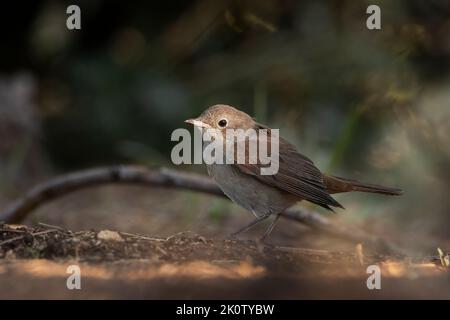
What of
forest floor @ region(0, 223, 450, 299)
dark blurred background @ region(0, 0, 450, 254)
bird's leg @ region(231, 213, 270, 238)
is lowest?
forest floor @ region(0, 223, 450, 299)

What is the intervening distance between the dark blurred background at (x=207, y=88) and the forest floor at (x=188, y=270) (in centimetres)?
337

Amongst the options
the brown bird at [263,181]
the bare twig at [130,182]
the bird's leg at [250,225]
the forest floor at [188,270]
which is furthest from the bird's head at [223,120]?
the forest floor at [188,270]

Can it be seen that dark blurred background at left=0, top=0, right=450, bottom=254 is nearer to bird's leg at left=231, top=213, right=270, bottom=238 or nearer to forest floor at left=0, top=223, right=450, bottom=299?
bird's leg at left=231, top=213, right=270, bottom=238

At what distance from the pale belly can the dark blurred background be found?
225cm

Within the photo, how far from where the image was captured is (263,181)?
14.6 feet

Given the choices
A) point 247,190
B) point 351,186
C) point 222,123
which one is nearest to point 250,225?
point 247,190

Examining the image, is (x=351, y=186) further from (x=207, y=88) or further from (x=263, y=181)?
(x=207, y=88)

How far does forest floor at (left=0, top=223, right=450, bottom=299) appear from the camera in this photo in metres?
2.74

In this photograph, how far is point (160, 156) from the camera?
7754 mm

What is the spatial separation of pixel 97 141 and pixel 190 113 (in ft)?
3.38

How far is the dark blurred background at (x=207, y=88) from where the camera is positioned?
6926 mm

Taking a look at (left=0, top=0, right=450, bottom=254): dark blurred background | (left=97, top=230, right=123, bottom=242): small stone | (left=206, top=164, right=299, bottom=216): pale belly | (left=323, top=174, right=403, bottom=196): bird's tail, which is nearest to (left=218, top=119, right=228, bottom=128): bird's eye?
(left=206, top=164, right=299, bottom=216): pale belly

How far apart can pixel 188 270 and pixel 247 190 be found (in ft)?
5.32

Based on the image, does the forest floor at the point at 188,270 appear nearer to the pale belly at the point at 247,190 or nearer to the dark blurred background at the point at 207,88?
the pale belly at the point at 247,190
